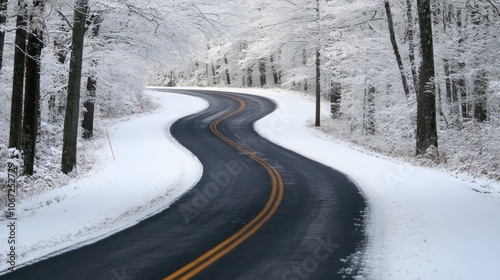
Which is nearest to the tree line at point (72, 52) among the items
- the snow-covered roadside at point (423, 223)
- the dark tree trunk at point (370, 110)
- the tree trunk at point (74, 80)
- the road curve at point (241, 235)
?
the tree trunk at point (74, 80)

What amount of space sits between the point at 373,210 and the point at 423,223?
1.44 metres

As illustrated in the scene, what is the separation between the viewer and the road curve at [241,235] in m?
6.73

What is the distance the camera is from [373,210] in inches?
408

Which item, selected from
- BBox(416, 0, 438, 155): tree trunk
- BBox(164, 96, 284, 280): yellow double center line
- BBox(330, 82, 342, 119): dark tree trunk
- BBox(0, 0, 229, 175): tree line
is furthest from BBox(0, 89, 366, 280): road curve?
BBox(330, 82, 342, 119): dark tree trunk

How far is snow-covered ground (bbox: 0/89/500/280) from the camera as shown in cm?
713

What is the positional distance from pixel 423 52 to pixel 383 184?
5.44 m

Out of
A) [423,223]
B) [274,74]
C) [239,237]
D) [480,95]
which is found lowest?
[239,237]

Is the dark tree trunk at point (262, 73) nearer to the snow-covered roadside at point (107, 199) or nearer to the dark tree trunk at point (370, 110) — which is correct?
the dark tree trunk at point (370, 110)

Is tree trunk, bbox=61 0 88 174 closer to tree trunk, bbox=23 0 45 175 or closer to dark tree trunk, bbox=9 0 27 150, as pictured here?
tree trunk, bbox=23 0 45 175

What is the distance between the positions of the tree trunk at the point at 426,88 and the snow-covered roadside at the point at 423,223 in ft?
4.48

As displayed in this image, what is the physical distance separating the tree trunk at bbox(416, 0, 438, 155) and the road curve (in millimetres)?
3587

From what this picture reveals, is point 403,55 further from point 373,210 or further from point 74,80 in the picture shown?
point 74,80

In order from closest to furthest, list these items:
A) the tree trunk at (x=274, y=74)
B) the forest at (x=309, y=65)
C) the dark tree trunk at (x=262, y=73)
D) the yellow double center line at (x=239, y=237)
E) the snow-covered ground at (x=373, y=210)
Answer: the yellow double center line at (x=239, y=237) < the snow-covered ground at (x=373, y=210) < the forest at (x=309, y=65) < the tree trunk at (x=274, y=74) < the dark tree trunk at (x=262, y=73)

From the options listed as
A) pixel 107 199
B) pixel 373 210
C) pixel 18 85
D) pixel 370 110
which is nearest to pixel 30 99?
pixel 18 85
